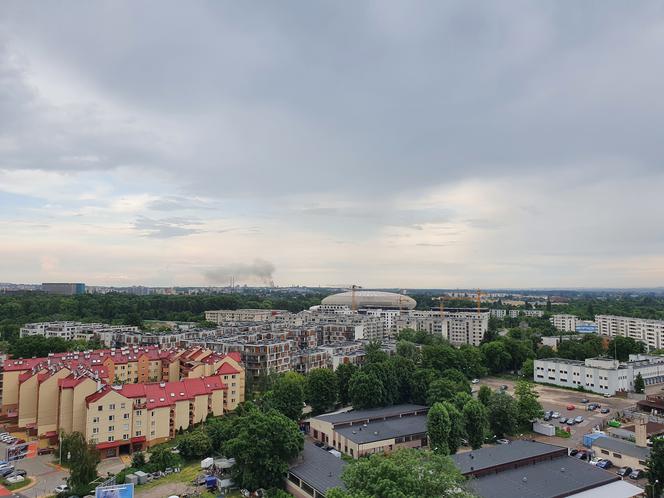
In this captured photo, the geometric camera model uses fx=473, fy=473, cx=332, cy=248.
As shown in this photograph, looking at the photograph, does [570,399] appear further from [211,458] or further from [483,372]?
[211,458]

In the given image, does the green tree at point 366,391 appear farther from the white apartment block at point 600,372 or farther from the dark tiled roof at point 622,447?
the white apartment block at point 600,372

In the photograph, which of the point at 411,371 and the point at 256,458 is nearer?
the point at 256,458

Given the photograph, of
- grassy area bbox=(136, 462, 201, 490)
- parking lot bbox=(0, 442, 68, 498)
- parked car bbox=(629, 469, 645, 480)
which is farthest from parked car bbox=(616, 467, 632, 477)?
parking lot bbox=(0, 442, 68, 498)

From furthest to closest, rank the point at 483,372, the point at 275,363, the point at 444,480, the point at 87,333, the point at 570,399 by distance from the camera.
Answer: the point at 87,333 < the point at 483,372 < the point at 275,363 < the point at 570,399 < the point at 444,480

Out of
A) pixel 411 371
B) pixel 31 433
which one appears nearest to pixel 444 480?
pixel 411 371

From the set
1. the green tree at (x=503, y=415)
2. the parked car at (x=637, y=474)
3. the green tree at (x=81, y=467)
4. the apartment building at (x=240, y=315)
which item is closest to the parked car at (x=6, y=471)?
the green tree at (x=81, y=467)

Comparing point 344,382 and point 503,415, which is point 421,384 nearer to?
point 344,382

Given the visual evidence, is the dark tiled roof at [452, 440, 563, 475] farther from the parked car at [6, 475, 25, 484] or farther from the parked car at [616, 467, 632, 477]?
the parked car at [6, 475, 25, 484]
